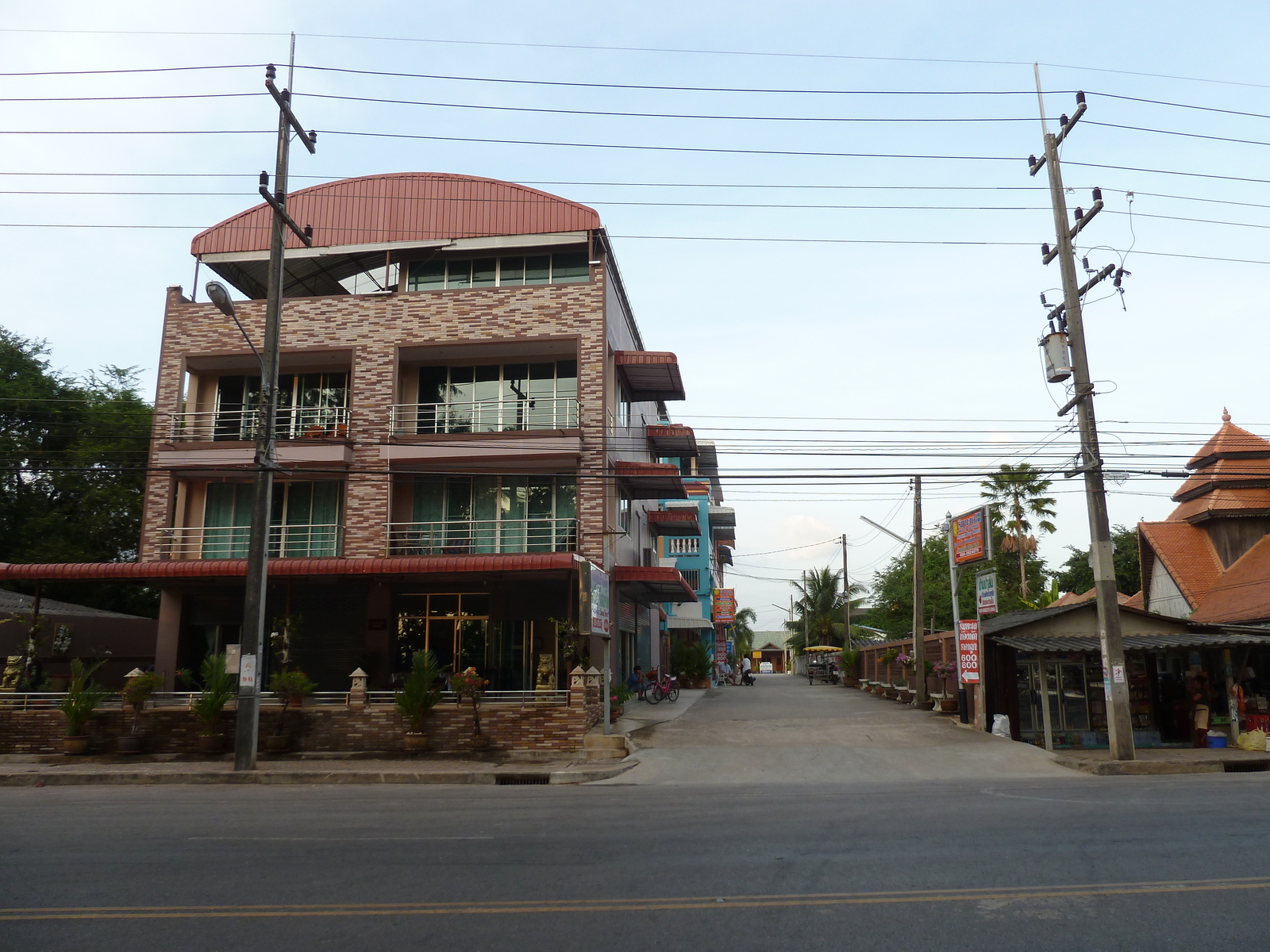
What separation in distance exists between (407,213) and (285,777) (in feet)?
51.6

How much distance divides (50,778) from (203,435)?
11.3 m

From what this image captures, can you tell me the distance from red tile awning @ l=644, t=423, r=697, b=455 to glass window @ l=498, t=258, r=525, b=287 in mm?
6957

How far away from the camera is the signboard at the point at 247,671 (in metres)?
17.3

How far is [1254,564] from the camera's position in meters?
29.8

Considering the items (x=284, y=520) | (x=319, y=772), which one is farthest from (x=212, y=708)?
(x=284, y=520)

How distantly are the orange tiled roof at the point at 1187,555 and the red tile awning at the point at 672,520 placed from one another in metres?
16.4

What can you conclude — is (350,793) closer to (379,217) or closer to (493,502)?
(493,502)

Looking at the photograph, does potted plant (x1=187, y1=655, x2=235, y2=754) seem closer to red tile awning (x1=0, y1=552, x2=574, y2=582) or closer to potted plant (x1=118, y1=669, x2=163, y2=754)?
potted plant (x1=118, y1=669, x2=163, y2=754)

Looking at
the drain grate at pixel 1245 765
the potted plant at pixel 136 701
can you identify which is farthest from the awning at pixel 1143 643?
the potted plant at pixel 136 701

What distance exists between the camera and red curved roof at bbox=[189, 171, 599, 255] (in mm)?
25672

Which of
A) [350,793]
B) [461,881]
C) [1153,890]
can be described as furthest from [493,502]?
[1153,890]

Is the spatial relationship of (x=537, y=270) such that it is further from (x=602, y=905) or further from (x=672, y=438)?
(x=602, y=905)

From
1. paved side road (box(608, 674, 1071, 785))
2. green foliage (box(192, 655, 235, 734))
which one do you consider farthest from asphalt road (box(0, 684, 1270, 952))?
green foliage (box(192, 655, 235, 734))

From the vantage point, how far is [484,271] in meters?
26.2
